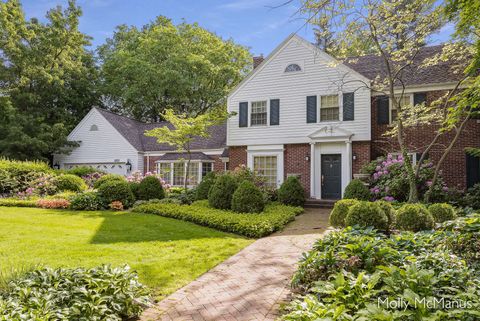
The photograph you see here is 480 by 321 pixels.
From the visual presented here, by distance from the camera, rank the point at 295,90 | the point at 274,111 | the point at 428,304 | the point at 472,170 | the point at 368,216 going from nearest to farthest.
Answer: the point at 428,304
the point at 368,216
the point at 472,170
the point at 295,90
the point at 274,111

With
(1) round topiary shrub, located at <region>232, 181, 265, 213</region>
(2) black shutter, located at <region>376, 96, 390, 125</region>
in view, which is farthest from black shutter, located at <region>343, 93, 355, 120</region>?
(1) round topiary shrub, located at <region>232, 181, 265, 213</region>

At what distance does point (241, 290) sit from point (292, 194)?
28.3 ft

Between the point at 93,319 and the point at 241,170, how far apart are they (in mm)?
10879

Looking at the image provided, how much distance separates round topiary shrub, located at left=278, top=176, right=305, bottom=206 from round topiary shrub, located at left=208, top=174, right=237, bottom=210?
7.88 feet

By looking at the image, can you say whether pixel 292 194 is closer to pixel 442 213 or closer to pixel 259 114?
pixel 259 114

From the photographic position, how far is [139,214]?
11047 mm

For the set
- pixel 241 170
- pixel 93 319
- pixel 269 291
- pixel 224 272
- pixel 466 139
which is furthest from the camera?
pixel 241 170

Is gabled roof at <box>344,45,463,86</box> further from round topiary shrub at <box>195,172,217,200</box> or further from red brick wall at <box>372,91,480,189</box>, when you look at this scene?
round topiary shrub at <box>195,172,217,200</box>

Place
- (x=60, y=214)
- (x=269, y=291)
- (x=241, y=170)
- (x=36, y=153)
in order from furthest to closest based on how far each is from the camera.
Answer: (x=36, y=153), (x=241, y=170), (x=60, y=214), (x=269, y=291)

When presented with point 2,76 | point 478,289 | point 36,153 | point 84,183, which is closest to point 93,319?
point 478,289

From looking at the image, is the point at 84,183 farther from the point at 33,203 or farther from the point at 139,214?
the point at 139,214

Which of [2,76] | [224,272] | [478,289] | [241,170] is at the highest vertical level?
[2,76]

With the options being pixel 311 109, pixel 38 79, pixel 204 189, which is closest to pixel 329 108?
pixel 311 109

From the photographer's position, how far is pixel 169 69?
82.1ft
